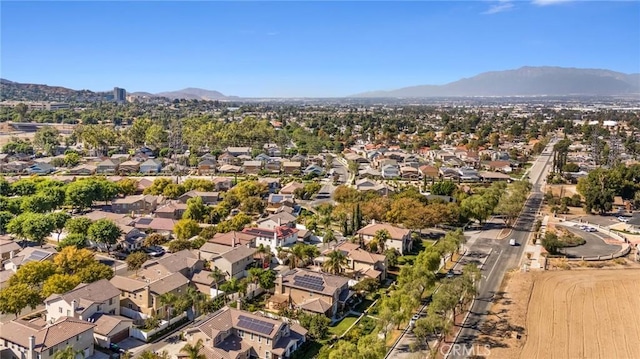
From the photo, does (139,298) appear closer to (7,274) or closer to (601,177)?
(7,274)

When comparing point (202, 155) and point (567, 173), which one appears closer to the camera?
point (567, 173)

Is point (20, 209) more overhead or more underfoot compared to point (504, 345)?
more overhead

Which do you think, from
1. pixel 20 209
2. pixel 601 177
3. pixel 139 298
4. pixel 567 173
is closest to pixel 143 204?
pixel 20 209

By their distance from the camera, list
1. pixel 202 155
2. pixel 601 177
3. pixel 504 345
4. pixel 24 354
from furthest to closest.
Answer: pixel 202 155 < pixel 601 177 < pixel 504 345 < pixel 24 354

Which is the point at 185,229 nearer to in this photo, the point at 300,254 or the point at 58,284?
the point at 300,254

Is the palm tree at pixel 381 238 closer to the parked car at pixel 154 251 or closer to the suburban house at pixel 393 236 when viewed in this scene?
the suburban house at pixel 393 236

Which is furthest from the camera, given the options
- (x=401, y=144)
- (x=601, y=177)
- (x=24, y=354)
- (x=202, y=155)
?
(x=401, y=144)
